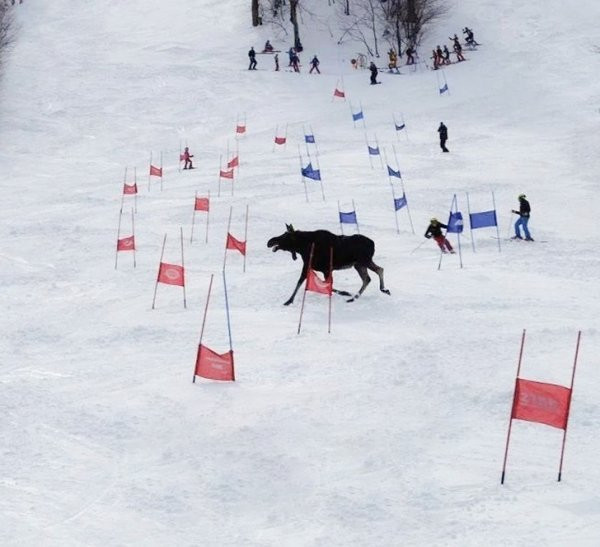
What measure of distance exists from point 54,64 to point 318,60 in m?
16.3

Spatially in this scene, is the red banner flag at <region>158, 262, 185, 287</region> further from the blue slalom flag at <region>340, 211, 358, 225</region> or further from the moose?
the blue slalom flag at <region>340, 211, 358, 225</region>

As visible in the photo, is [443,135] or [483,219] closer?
[483,219]

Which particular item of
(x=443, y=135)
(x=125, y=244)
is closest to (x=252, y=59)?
(x=443, y=135)

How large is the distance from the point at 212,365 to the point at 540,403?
515 centimetres

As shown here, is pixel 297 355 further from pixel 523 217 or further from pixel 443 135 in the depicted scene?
pixel 443 135

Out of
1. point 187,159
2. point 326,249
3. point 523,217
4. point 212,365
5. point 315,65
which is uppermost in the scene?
point 315,65

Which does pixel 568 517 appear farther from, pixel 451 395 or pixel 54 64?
pixel 54 64

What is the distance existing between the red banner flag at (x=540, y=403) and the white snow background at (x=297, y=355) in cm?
76

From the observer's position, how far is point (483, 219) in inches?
826

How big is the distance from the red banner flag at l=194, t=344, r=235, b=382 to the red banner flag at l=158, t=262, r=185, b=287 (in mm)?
4331

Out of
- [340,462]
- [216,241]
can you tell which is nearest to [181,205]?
[216,241]

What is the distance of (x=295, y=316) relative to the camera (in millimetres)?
16094

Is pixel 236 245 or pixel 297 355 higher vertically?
pixel 236 245

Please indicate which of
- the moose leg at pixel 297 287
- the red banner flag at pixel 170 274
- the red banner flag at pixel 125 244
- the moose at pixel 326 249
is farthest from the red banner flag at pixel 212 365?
the red banner flag at pixel 125 244
